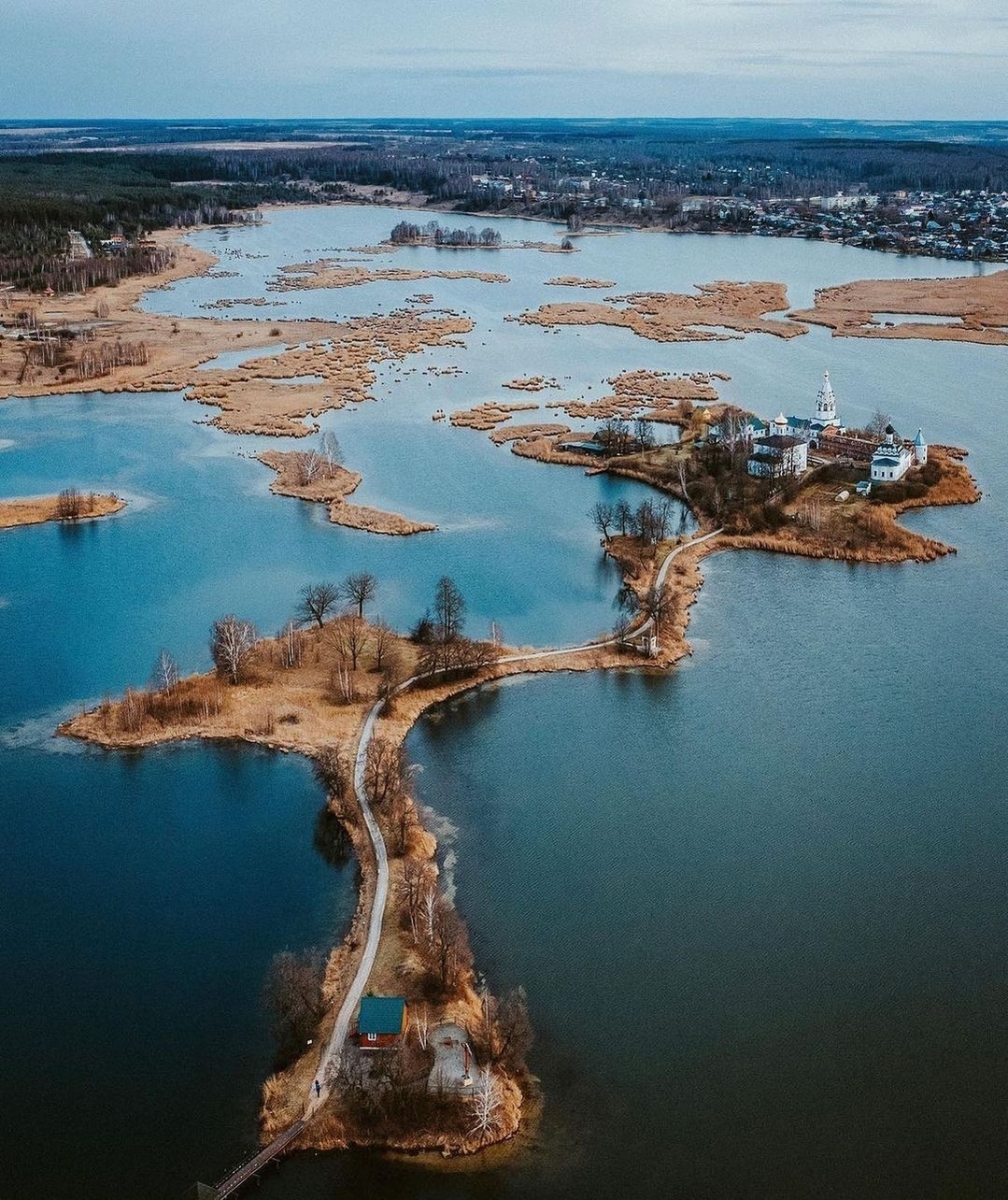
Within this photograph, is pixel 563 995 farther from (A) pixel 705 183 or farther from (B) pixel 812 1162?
(A) pixel 705 183

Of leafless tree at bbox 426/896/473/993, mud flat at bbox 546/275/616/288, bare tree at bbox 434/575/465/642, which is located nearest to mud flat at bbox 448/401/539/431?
bare tree at bbox 434/575/465/642

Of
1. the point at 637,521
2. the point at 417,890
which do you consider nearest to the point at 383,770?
the point at 417,890

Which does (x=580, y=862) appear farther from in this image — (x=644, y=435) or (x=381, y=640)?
(x=644, y=435)

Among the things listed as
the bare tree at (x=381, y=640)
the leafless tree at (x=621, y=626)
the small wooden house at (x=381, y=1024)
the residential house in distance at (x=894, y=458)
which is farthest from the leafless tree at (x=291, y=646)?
the residential house in distance at (x=894, y=458)

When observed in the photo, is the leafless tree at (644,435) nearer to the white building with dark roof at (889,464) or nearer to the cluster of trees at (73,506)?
the white building with dark roof at (889,464)

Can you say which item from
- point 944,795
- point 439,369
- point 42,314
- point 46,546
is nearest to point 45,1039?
point 944,795

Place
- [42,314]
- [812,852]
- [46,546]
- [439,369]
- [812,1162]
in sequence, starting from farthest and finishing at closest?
[42,314]
[439,369]
[46,546]
[812,852]
[812,1162]

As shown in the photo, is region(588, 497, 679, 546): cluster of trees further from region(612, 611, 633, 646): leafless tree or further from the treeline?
the treeline
